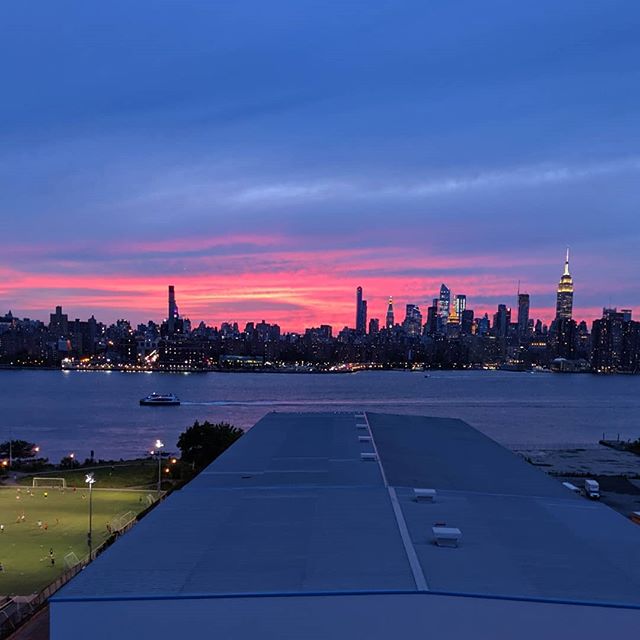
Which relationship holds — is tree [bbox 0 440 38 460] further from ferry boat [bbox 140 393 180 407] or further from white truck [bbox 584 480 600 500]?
ferry boat [bbox 140 393 180 407]

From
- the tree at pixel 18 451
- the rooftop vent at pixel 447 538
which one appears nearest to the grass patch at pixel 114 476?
the tree at pixel 18 451

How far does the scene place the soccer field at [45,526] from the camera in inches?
516

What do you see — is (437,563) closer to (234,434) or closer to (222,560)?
(222,560)

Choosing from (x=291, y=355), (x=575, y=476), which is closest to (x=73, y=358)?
(x=291, y=355)

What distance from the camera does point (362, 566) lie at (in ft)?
22.5

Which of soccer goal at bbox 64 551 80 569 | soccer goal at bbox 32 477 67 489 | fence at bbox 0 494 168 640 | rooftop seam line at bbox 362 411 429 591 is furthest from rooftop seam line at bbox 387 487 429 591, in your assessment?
soccer goal at bbox 32 477 67 489

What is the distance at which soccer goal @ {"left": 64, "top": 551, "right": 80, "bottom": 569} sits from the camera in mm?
13500

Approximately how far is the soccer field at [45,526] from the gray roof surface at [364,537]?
3666mm

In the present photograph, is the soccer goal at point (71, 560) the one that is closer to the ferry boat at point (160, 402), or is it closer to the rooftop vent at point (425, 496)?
the rooftop vent at point (425, 496)

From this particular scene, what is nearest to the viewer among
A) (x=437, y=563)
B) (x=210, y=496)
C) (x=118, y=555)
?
(x=437, y=563)

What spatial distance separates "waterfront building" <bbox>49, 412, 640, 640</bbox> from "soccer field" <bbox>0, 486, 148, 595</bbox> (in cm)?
387

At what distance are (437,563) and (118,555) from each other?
3.34 m

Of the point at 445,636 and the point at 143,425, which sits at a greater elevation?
the point at 445,636

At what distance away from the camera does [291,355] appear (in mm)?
167625
